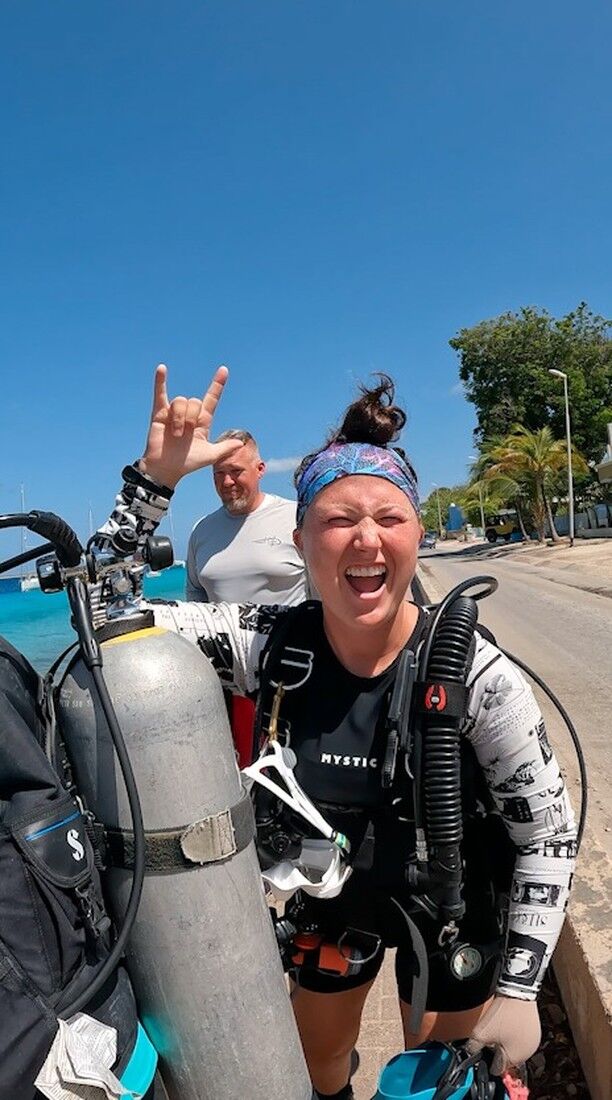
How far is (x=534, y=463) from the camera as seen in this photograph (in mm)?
32688

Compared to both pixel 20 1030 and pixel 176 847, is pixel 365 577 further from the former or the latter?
pixel 20 1030

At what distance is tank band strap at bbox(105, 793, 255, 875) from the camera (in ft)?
4.07

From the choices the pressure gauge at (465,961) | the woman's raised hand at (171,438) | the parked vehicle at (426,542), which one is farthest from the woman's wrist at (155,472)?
the pressure gauge at (465,961)

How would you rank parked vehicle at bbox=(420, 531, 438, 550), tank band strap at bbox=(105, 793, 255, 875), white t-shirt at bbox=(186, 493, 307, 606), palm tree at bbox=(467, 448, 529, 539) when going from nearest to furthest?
tank band strap at bbox=(105, 793, 255, 875) < parked vehicle at bbox=(420, 531, 438, 550) < white t-shirt at bbox=(186, 493, 307, 606) < palm tree at bbox=(467, 448, 529, 539)

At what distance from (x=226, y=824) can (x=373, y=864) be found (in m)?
0.49

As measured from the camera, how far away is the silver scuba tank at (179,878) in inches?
49.3

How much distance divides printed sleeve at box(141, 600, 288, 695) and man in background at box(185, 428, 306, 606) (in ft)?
5.27

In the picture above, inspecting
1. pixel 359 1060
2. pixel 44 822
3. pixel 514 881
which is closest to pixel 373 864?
pixel 514 881

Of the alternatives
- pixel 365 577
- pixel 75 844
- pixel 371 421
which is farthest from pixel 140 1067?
pixel 371 421

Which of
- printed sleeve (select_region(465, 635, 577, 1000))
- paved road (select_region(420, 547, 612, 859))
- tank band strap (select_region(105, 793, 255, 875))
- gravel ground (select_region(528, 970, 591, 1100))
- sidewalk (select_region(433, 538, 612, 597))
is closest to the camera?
tank band strap (select_region(105, 793, 255, 875))

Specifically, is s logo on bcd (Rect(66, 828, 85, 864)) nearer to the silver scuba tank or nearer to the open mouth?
the silver scuba tank

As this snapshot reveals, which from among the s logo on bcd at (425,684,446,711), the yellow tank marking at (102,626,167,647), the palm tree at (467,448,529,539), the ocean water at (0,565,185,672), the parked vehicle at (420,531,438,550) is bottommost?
the ocean water at (0,565,185,672)

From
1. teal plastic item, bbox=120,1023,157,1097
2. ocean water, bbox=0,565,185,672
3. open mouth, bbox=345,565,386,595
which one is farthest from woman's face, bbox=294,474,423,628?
ocean water, bbox=0,565,185,672

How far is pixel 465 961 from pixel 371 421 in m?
1.27
